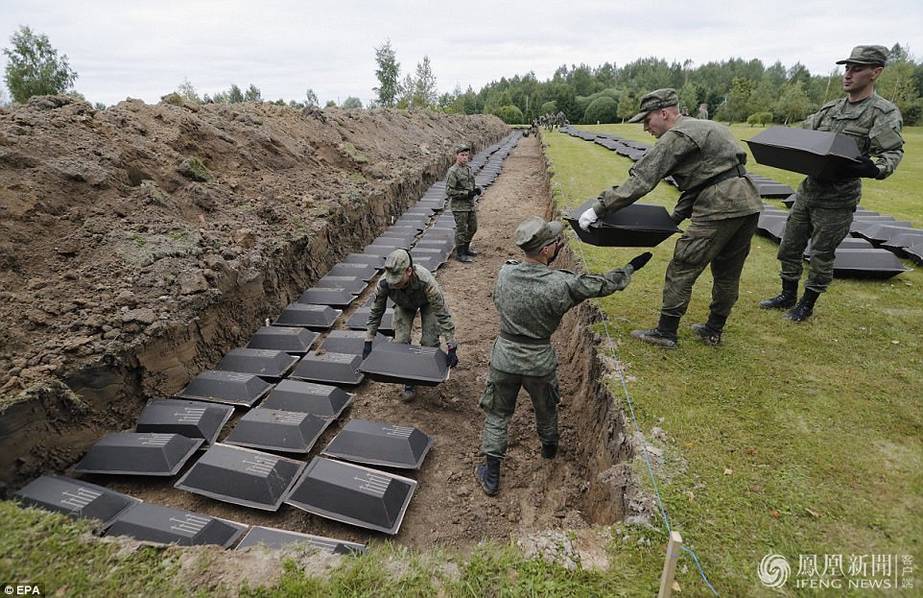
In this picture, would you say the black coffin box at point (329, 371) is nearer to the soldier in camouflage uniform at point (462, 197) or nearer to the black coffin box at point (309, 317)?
the black coffin box at point (309, 317)

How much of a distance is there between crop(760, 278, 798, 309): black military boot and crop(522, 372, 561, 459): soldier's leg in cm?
328

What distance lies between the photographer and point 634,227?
387 centimetres

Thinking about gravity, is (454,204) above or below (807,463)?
above

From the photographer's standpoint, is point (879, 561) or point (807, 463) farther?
point (807, 463)

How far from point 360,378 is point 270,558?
2594 mm

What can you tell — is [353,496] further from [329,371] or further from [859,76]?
[859,76]

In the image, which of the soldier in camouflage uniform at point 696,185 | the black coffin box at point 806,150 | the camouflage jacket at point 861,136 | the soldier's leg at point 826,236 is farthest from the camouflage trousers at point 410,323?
the camouflage jacket at point 861,136

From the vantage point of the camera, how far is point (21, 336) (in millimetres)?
3990

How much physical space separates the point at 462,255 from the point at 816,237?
6.17m

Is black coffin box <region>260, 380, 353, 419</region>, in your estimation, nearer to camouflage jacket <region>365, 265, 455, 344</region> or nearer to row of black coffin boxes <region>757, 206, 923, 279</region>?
camouflage jacket <region>365, 265, 455, 344</region>

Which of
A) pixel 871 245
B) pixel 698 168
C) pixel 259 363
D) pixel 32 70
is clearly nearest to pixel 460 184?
pixel 259 363

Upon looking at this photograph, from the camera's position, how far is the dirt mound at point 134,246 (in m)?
4.04

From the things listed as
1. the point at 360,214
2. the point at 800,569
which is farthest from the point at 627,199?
the point at 360,214

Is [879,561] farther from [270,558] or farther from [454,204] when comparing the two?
[454,204]
